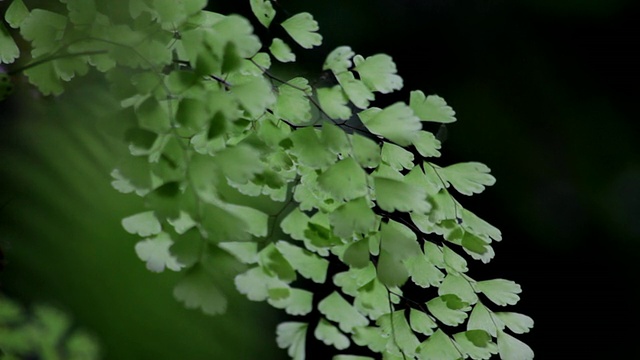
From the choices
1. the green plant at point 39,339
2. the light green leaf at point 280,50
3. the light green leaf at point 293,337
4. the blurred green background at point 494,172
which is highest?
the light green leaf at point 280,50

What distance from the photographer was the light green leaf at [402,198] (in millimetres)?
415

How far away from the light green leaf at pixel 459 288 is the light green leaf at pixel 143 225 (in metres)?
0.20

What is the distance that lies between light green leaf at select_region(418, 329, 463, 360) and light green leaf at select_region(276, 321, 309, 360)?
9cm

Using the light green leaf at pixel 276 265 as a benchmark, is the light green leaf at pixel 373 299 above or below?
below

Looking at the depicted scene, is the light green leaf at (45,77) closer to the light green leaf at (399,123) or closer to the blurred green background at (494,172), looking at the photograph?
the light green leaf at (399,123)

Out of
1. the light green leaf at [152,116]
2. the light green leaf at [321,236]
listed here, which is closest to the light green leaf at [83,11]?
the light green leaf at [152,116]

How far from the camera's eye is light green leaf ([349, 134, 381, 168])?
0.42 m

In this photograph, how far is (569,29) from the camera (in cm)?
218

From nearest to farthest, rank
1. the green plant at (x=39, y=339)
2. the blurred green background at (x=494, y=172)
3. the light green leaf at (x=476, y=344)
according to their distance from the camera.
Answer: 1. the light green leaf at (x=476, y=344)
2. the green plant at (x=39, y=339)
3. the blurred green background at (x=494, y=172)

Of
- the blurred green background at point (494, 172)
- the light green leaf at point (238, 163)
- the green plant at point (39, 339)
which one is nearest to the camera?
the light green leaf at point (238, 163)

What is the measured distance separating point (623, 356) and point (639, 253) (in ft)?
0.98

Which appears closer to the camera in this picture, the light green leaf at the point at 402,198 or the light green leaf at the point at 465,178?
the light green leaf at the point at 402,198

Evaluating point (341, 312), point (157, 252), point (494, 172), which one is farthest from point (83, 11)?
point (494, 172)

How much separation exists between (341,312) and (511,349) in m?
0.12
